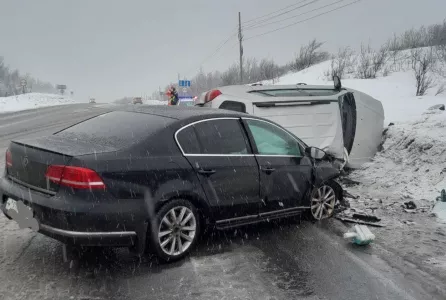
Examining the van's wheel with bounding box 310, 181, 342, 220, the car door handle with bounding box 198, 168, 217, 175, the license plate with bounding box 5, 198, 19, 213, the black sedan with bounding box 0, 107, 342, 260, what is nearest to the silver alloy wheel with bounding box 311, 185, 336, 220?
the van's wheel with bounding box 310, 181, 342, 220

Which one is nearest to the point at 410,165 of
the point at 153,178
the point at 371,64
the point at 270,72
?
the point at 153,178

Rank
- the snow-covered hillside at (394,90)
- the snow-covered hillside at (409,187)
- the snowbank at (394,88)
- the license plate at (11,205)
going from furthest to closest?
the snowbank at (394,88) < the snow-covered hillside at (394,90) < the snow-covered hillside at (409,187) < the license plate at (11,205)

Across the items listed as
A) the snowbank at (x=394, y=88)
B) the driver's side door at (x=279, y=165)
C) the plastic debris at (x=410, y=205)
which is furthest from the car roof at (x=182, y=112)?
the snowbank at (x=394, y=88)

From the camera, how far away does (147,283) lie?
3.82 metres

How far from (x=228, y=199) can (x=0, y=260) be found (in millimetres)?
2311

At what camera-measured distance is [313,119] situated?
8.01 metres

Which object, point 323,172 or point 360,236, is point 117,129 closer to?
point 323,172

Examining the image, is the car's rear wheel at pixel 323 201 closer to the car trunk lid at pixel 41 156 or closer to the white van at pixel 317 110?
the white van at pixel 317 110

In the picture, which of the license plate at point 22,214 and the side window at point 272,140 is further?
the side window at point 272,140

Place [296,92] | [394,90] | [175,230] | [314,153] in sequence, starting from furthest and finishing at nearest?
1. [394,90]
2. [296,92]
3. [314,153]
4. [175,230]

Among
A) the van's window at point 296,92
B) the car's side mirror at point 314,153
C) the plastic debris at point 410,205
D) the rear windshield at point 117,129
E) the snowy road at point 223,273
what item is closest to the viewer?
the snowy road at point 223,273

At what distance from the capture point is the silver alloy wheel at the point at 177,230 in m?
4.21

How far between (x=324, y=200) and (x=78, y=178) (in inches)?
140

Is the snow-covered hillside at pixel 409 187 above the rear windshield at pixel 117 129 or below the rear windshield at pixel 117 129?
below
